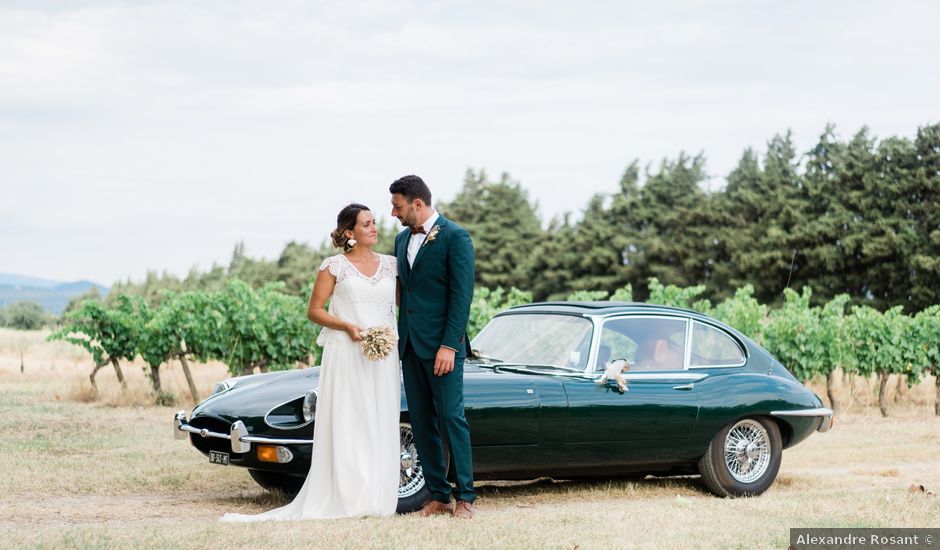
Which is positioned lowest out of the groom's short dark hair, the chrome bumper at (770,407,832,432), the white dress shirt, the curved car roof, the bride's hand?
the chrome bumper at (770,407,832,432)

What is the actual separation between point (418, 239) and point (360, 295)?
594mm

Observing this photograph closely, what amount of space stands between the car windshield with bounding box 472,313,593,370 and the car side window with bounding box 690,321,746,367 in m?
1.10

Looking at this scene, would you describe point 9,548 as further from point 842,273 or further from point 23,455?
point 842,273

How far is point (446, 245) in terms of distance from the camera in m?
7.36

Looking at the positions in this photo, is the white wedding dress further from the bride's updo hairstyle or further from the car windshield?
the car windshield

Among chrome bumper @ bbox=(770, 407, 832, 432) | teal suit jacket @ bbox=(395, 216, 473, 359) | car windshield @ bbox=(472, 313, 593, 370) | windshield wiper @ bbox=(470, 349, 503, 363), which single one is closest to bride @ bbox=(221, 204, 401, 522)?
teal suit jacket @ bbox=(395, 216, 473, 359)

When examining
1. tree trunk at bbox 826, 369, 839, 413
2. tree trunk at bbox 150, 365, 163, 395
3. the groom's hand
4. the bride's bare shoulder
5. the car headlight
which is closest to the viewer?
the groom's hand

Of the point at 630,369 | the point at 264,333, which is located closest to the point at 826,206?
the point at 264,333

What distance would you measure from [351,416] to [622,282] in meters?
53.0

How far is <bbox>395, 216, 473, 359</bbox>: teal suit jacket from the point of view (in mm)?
7289

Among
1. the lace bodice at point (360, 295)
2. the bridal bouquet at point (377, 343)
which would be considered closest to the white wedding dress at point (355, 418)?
the lace bodice at point (360, 295)

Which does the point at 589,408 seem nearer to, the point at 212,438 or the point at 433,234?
the point at 433,234

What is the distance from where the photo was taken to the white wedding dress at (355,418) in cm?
759

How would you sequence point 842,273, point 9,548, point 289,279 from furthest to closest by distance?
1. point 289,279
2. point 842,273
3. point 9,548
